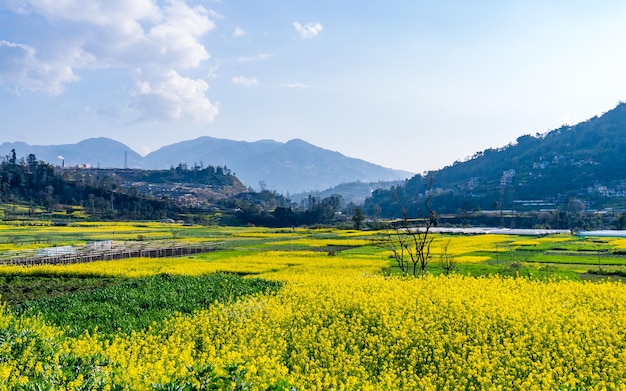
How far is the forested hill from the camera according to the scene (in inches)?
4417

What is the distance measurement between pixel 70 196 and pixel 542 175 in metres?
110

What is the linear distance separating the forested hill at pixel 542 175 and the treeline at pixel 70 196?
47.2 m

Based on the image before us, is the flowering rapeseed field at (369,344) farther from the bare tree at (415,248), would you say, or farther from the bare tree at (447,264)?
the bare tree at (447,264)

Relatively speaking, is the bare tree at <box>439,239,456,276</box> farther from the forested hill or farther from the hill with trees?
the forested hill

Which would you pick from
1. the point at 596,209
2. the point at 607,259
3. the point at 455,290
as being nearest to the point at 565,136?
the point at 596,209

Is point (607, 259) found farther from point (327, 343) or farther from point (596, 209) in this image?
point (596, 209)

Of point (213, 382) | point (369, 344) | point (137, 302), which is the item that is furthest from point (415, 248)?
point (213, 382)


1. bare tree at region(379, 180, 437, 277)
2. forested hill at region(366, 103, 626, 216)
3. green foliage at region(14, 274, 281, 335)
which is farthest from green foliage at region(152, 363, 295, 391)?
forested hill at region(366, 103, 626, 216)

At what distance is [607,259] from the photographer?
31.8m

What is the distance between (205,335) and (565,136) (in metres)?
173

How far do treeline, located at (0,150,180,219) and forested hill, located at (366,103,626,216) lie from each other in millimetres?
47226

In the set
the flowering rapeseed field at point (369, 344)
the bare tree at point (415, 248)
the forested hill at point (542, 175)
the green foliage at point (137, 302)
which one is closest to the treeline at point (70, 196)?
the forested hill at point (542, 175)

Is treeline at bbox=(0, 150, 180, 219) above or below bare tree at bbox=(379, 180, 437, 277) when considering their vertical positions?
above

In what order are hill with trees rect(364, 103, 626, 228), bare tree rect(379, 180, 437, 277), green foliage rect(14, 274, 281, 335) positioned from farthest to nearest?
hill with trees rect(364, 103, 626, 228), bare tree rect(379, 180, 437, 277), green foliage rect(14, 274, 281, 335)
